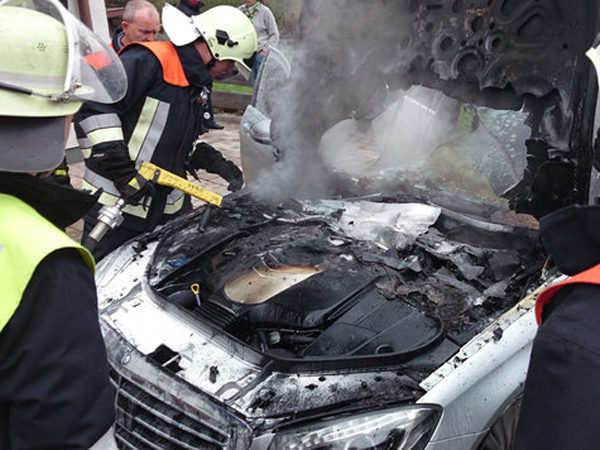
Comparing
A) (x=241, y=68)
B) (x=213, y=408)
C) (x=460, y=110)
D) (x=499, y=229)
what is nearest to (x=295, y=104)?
(x=241, y=68)

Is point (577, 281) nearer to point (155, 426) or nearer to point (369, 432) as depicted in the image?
point (369, 432)

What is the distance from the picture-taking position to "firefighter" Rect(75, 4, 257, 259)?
296 cm

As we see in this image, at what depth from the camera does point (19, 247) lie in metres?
1.05

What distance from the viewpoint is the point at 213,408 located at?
5.77 feet

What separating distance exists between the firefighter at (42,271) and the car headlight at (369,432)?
63cm

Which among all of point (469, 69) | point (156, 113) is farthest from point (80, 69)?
point (469, 69)

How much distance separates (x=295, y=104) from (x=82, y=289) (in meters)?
2.60

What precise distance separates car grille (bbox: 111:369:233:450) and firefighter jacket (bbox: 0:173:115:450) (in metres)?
0.62

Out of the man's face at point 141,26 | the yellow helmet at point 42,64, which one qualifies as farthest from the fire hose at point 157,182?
the man's face at point 141,26

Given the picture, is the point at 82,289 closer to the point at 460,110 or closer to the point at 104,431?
the point at 104,431

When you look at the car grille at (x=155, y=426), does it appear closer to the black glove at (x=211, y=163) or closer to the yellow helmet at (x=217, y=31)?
the black glove at (x=211, y=163)

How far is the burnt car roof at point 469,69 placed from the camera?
2178 mm

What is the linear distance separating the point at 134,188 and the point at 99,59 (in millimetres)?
1458

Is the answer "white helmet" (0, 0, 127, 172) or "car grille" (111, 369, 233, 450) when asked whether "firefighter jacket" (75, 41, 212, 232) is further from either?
"white helmet" (0, 0, 127, 172)
